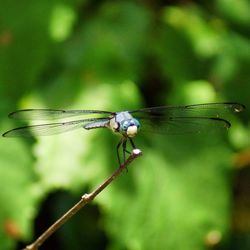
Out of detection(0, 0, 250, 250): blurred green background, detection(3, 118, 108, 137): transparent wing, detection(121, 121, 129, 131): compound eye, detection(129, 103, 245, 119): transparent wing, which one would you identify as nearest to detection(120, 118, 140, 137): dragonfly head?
detection(121, 121, 129, 131): compound eye

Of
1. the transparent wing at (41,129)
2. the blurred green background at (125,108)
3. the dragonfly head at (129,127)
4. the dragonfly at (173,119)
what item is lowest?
the dragonfly head at (129,127)

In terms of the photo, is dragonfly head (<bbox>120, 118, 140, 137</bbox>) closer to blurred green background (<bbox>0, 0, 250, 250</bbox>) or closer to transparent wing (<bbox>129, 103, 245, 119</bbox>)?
transparent wing (<bbox>129, 103, 245, 119</bbox>)

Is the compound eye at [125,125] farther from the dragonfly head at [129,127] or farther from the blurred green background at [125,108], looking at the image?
the blurred green background at [125,108]

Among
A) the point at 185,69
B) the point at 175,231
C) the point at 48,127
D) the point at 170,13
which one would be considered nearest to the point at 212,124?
the point at 48,127

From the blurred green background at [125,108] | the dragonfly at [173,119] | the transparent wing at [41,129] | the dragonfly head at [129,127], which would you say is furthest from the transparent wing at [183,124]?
the blurred green background at [125,108]

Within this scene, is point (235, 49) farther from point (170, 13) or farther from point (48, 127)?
point (48, 127)

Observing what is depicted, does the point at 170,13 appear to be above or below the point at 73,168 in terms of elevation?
above
